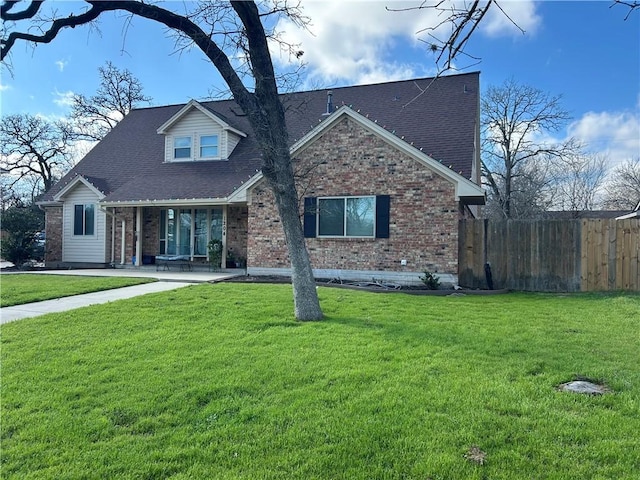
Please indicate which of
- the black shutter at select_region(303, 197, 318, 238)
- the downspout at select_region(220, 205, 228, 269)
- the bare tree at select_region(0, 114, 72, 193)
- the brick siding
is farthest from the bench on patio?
the bare tree at select_region(0, 114, 72, 193)

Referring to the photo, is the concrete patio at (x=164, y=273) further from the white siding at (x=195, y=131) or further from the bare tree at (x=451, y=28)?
the bare tree at (x=451, y=28)

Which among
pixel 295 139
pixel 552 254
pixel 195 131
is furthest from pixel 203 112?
pixel 552 254

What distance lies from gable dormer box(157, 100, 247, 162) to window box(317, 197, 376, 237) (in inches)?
243

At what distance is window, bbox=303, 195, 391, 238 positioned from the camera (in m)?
12.0

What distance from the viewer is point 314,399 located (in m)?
3.71

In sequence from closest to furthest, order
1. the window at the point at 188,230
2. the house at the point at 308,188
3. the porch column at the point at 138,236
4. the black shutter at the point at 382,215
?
1. the house at the point at 308,188
2. the black shutter at the point at 382,215
3. the window at the point at 188,230
4. the porch column at the point at 138,236

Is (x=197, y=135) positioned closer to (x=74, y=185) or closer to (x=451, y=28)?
(x=74, y=185)

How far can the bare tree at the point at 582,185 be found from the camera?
3017cm

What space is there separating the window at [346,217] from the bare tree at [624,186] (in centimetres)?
2807

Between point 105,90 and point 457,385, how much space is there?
107 ft

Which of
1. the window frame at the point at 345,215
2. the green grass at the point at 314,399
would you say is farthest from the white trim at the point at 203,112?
the green grass at the point at 314,399

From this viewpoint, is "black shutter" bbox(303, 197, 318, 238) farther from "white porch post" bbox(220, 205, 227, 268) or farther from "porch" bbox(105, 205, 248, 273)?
"white porch post" bbox(220, 205, 227, 268)

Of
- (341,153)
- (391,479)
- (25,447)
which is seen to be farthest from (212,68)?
(391,479)

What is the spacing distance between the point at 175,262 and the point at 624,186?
33406 mm
